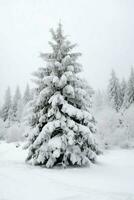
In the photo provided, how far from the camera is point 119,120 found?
38812 mm

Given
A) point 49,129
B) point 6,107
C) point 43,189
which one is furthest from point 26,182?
point 6,107

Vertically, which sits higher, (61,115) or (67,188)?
(61,115)

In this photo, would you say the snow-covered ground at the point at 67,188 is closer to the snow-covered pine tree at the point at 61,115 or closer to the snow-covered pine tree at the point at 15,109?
the snow-covered pine tree at the point at 61,115

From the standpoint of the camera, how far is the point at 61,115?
1494 cm

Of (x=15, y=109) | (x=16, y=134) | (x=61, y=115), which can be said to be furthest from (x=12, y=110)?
(x=61, y=115)

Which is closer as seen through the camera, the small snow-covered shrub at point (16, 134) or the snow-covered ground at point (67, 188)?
the snow-covered ground at point (67, 188)

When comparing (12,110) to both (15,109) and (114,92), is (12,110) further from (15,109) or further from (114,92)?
(114,92)

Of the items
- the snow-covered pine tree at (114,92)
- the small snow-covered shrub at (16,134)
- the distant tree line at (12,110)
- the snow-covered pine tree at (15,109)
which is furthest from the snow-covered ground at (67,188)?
the snow-covered pine tree at (15,109)

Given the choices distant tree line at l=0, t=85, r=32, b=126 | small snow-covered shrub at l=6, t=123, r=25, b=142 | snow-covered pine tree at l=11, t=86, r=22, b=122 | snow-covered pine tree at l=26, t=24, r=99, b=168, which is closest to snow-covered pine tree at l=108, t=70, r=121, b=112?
small snow-covered shrub at l=6, t=123, r=25, b=142

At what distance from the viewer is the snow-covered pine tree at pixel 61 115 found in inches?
551

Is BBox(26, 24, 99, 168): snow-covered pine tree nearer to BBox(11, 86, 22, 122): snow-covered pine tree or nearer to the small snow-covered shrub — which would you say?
the small snow-covered shrub

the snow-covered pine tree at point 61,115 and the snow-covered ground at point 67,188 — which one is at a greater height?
the snow-covered pine tree at point 61,115

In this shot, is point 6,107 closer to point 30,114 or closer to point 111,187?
point 30,114

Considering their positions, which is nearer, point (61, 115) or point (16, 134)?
point (61, 115)
